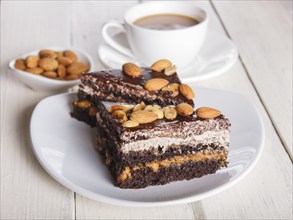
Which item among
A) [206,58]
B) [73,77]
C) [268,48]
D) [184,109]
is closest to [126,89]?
[184,109]

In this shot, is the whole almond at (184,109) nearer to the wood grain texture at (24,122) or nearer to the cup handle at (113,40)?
the wood grain texture at (24,122)

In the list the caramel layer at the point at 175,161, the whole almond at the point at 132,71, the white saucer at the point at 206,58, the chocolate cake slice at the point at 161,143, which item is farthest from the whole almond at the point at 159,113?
the white saucer at the point at 206,58

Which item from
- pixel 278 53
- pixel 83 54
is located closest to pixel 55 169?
pixel 83 54

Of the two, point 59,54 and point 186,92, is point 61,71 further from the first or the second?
point 186,92

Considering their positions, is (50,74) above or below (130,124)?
below

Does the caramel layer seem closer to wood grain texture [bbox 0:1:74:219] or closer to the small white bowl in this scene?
wood grain texture [bbox 0:1:74:219]

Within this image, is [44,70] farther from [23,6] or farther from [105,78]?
[23,6]
